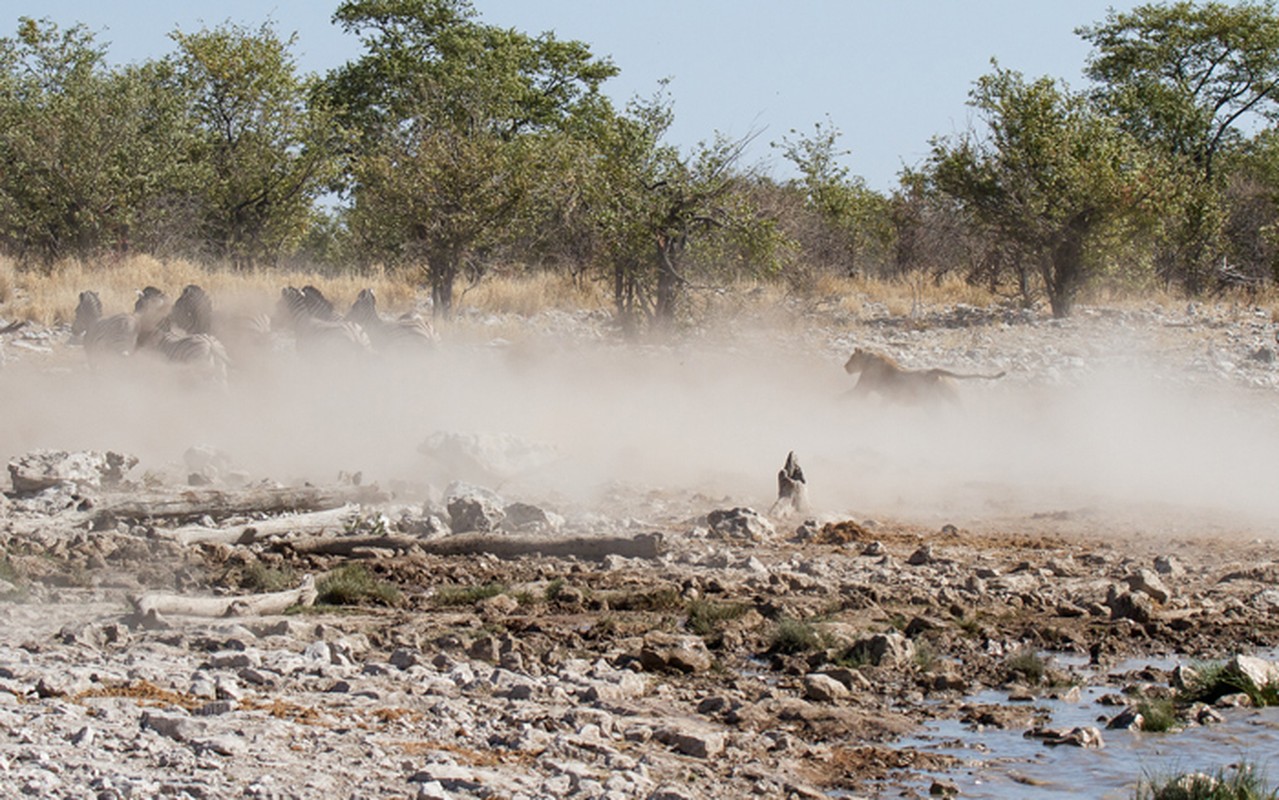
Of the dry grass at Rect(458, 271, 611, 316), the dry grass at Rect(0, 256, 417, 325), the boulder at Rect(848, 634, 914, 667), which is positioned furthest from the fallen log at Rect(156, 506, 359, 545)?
the dry grass at Rect(458, 271, 611, 316)

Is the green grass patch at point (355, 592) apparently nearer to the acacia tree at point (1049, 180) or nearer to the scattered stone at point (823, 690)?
the scattered stone at point (823, 690)

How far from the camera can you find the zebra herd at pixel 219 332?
16.2m

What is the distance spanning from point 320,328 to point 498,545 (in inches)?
317

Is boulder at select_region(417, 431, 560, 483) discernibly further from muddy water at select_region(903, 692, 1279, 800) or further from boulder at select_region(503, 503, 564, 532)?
→ muddy water at select_region(903, 692, 1279, 800)

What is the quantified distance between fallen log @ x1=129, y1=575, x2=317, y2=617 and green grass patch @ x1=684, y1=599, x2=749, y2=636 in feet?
6.50

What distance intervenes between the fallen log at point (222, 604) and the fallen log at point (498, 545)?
160 cm

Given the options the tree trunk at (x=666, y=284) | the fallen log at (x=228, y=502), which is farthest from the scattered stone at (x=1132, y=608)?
the tree trunk at (x=666, y=284)

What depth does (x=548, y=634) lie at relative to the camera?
7.36 metres

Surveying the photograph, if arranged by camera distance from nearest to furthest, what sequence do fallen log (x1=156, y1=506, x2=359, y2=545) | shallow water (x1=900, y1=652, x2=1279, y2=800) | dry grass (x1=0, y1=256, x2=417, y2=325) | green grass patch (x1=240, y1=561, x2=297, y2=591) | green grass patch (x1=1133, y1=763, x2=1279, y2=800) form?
green grass patch (x1=1133, y1=763, x2=1279, y2=800)
shallow water (x1=900, y1=652, x2=1279, y2=800)
green grass patch (x1=240, y1=561, x2=297, y2=591)
fallen log (x1=156, y1=506, x2=359, y2=545)
dry grass (x1=0, y1=256, x2=417, y2=325)

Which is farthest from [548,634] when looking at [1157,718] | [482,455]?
[482,455]

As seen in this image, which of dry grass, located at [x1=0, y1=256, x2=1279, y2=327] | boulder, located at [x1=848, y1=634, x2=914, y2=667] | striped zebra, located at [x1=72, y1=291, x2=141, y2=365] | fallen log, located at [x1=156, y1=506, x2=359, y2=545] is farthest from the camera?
dry grass, located at [x1=0, y1=256, x2=1279, y2=327]

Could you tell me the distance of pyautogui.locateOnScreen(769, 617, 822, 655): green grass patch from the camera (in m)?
7.12

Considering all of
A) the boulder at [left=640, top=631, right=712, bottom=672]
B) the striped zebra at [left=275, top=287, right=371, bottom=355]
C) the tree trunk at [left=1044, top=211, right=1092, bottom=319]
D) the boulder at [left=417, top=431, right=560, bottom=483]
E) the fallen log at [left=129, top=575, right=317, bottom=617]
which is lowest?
the boulder at [left=640, top=631, right=712, bottom=672]

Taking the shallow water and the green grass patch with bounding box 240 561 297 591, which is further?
the green grass patch with bounding box 240 561 297 591
